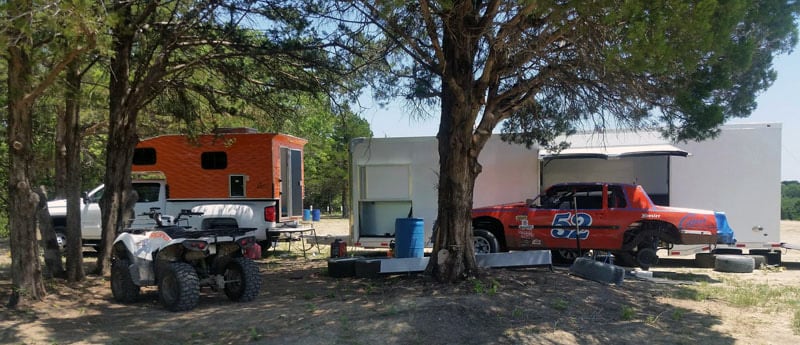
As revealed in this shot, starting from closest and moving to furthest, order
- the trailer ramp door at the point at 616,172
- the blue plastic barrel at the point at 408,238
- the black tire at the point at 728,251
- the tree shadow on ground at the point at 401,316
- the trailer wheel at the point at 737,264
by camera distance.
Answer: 1. the tree shadow on ground at the point at 401,316
2. the blue plastic barrel at the point at 408,238
3. the trailer wheel at the point at 737,264
4. the black tire at the point at 728,251
5. the trailer ramp door at the point at 616,172

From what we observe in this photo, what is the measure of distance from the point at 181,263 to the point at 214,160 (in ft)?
22.5

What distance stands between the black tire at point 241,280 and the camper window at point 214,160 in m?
6.32

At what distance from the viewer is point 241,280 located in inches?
323

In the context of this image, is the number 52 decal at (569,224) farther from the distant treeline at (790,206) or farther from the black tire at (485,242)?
the distant treeline at (790,206)

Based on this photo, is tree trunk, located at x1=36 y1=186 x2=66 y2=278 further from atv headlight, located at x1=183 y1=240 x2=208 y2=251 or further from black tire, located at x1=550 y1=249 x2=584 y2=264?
black tire, located at x1=550 y1=249 x2=584 y2=264

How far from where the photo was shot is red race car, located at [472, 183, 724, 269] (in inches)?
Answer: 459

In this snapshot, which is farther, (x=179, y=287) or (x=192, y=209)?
(x=192, y=209)

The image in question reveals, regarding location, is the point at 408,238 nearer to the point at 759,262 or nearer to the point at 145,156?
the point at 759,262

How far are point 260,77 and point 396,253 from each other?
167 inches

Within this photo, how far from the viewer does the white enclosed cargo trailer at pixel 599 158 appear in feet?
41.2

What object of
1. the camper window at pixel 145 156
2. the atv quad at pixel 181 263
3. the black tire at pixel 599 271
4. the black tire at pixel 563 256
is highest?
the camper window at pixel 145 156

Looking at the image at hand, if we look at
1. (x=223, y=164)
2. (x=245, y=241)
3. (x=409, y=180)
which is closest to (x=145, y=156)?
(x=223, y=164)

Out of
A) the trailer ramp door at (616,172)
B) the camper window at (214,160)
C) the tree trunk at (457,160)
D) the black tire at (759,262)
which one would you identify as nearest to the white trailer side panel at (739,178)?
the black tire at (759,262)

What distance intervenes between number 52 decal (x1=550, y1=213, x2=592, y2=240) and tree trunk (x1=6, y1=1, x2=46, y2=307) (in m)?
8.94
